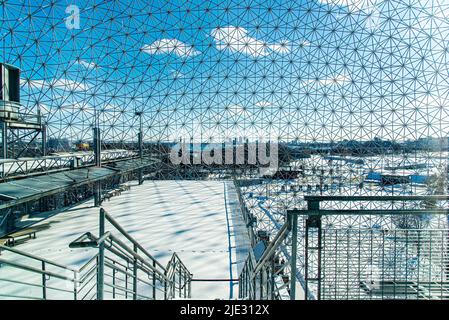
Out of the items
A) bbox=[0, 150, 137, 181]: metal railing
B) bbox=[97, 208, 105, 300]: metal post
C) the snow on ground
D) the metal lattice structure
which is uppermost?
the metal lattice structure

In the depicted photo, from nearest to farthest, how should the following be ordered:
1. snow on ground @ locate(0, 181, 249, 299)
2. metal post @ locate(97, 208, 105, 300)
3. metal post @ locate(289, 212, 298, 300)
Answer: metal post @ locate(289, 212, 298, 300)
metal post @ locate(97, 208, 105, 300)
snow on ground @ locate(0, 181, 249, 299)

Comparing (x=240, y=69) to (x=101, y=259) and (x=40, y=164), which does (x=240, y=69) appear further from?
(x=101, y=259)

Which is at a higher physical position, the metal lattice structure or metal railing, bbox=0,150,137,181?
the metal lattice structure

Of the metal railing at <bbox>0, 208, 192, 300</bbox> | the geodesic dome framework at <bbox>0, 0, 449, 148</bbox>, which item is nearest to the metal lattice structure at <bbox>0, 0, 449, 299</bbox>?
the geodesic dome framework at <bbox>0, 0, 449, 148</bbox>

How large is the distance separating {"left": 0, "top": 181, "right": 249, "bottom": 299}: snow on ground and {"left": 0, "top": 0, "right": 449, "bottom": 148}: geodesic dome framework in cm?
850

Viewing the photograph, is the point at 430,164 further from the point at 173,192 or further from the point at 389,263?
the point at 389,263

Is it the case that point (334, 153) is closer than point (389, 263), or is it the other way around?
point (389, 263)

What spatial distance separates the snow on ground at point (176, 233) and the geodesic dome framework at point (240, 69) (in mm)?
8504

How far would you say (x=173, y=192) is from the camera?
12.7 m

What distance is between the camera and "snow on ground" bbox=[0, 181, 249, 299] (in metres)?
5.56

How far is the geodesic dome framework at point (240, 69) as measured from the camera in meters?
16.3

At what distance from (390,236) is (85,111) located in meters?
19.5

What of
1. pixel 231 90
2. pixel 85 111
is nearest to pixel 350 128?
pixel 231 90

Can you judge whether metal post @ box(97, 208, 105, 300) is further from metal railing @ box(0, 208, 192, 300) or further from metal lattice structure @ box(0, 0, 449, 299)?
metal lattice structure @ box(0, 0, 449, 299)
